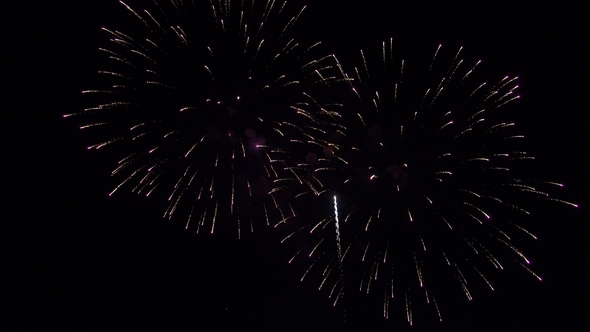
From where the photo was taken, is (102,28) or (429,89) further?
(429,89)

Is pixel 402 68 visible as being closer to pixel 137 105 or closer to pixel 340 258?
pixel 340 258

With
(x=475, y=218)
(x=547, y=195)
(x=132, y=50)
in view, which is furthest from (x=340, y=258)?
(x=132, y=50)

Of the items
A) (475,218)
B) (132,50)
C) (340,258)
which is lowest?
(340,258)

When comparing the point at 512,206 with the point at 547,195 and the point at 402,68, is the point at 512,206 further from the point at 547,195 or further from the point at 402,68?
the point at 402,68

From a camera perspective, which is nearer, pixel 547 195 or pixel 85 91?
pixel 85 91

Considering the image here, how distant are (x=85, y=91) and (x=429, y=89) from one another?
7.69m

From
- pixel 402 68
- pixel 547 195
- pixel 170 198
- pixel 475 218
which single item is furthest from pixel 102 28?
pixel 547 195

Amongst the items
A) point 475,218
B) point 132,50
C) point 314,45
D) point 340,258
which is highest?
point 314,45

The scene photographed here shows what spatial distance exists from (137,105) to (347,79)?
4.81 metres

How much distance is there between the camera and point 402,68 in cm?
1089

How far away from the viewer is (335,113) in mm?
11141

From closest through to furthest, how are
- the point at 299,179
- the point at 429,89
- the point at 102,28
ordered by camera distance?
the point at 102,28, the point at 429,89, the point at 299,179

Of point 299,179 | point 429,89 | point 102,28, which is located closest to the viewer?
point 102,28

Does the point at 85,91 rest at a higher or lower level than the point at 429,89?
lower
